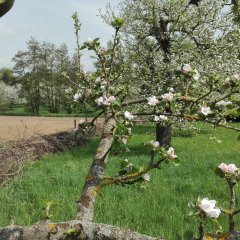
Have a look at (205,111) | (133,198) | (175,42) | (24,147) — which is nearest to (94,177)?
(205,111)

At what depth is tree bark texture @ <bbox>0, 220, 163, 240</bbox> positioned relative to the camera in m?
1.69

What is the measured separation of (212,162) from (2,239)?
1012cm

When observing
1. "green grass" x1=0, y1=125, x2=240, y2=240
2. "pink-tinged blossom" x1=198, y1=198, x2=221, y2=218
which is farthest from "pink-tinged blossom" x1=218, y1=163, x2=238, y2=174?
"green grass" x1=0, y1=125, x2=240, y2=240

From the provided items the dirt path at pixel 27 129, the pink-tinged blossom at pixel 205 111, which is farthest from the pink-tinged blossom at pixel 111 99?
the dirt path at pixel 27 129

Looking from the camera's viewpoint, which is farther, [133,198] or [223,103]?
[133,198]

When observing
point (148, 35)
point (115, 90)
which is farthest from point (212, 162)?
point (115, 90)

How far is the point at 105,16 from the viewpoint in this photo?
1881cm

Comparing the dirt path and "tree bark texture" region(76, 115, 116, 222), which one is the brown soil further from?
"tree bark texture" region(76, 115, 116, 222)

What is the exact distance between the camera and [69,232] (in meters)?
1.69

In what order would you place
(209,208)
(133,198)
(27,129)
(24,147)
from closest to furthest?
(209,208), (133,198), (24,147), (27,129)

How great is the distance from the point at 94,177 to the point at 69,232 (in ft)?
2.46

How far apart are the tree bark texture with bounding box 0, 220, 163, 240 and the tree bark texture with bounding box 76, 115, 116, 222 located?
0.46 meters

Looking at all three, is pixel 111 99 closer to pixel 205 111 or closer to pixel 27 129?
pixel 205 111

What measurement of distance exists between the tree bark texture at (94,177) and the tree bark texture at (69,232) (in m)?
0.46
